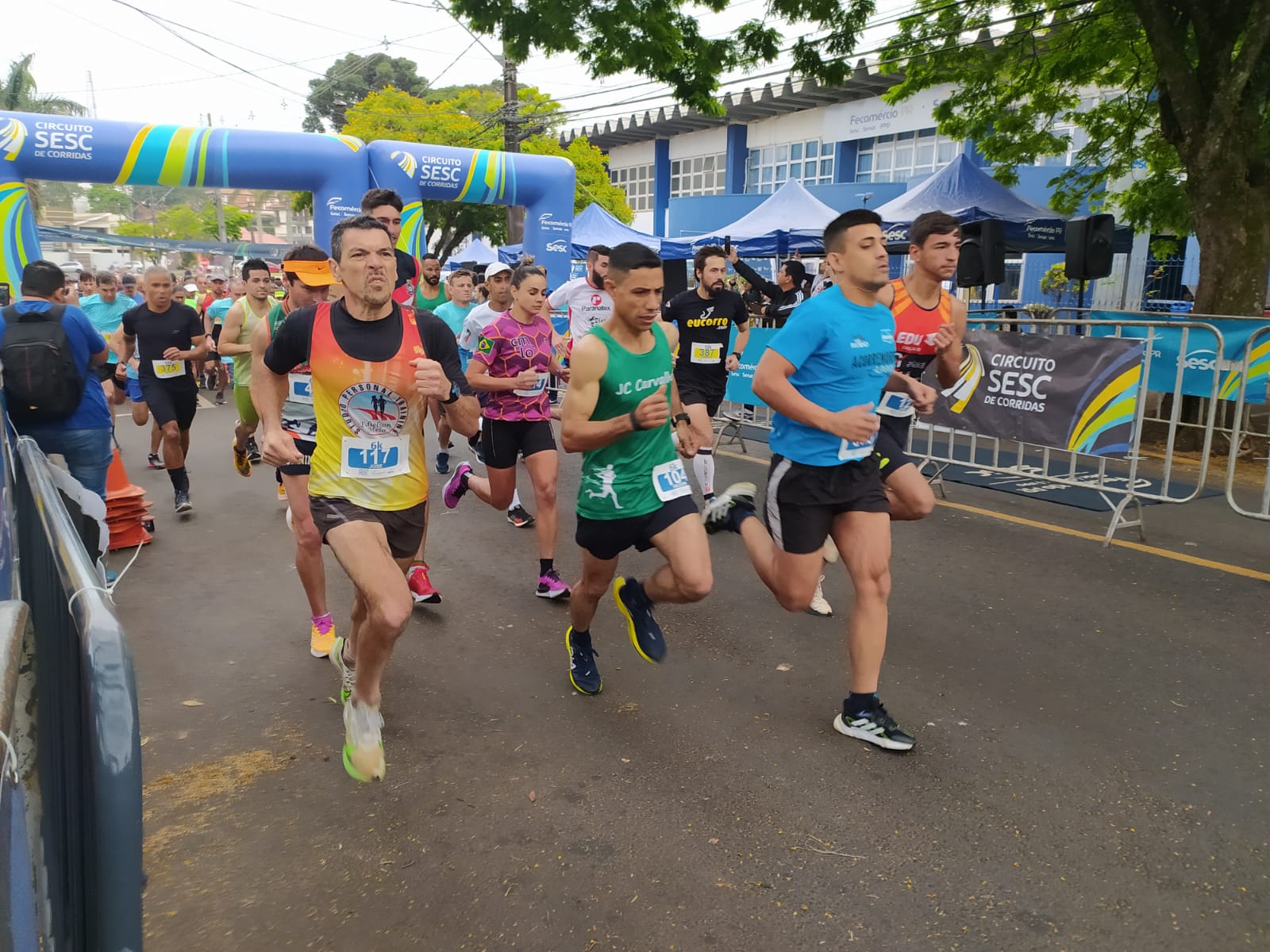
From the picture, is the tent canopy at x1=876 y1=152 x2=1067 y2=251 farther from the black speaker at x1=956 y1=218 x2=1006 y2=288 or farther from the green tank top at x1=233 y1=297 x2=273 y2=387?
the green tank top at x1=233 y1=297 x2=273 y2=387

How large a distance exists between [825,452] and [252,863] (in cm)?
246

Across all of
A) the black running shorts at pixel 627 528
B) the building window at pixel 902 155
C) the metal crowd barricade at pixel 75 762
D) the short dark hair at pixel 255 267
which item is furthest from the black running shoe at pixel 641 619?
the building window at pixel 902 155

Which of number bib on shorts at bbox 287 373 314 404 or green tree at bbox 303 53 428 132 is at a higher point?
green tree at bbox 303 53 428 132

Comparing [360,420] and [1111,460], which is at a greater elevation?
[360,420]

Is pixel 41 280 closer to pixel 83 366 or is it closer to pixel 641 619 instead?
pixel 83 366

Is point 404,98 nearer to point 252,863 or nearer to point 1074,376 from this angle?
point 1074,376

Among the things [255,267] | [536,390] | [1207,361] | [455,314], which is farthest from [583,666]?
[1207,361]

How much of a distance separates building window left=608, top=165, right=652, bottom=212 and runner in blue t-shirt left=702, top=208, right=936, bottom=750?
143 feet

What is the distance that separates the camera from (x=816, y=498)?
12.1 feet

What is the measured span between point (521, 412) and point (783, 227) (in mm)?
12971

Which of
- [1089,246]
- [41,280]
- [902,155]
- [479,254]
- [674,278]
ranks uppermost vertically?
[902,155]

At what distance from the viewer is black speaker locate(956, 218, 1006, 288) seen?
10133 mm

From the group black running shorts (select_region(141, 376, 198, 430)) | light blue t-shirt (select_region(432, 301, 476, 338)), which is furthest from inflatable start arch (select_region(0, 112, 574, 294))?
black running shorts (select_region(141, 376, 198, 430))

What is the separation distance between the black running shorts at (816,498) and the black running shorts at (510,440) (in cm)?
221
